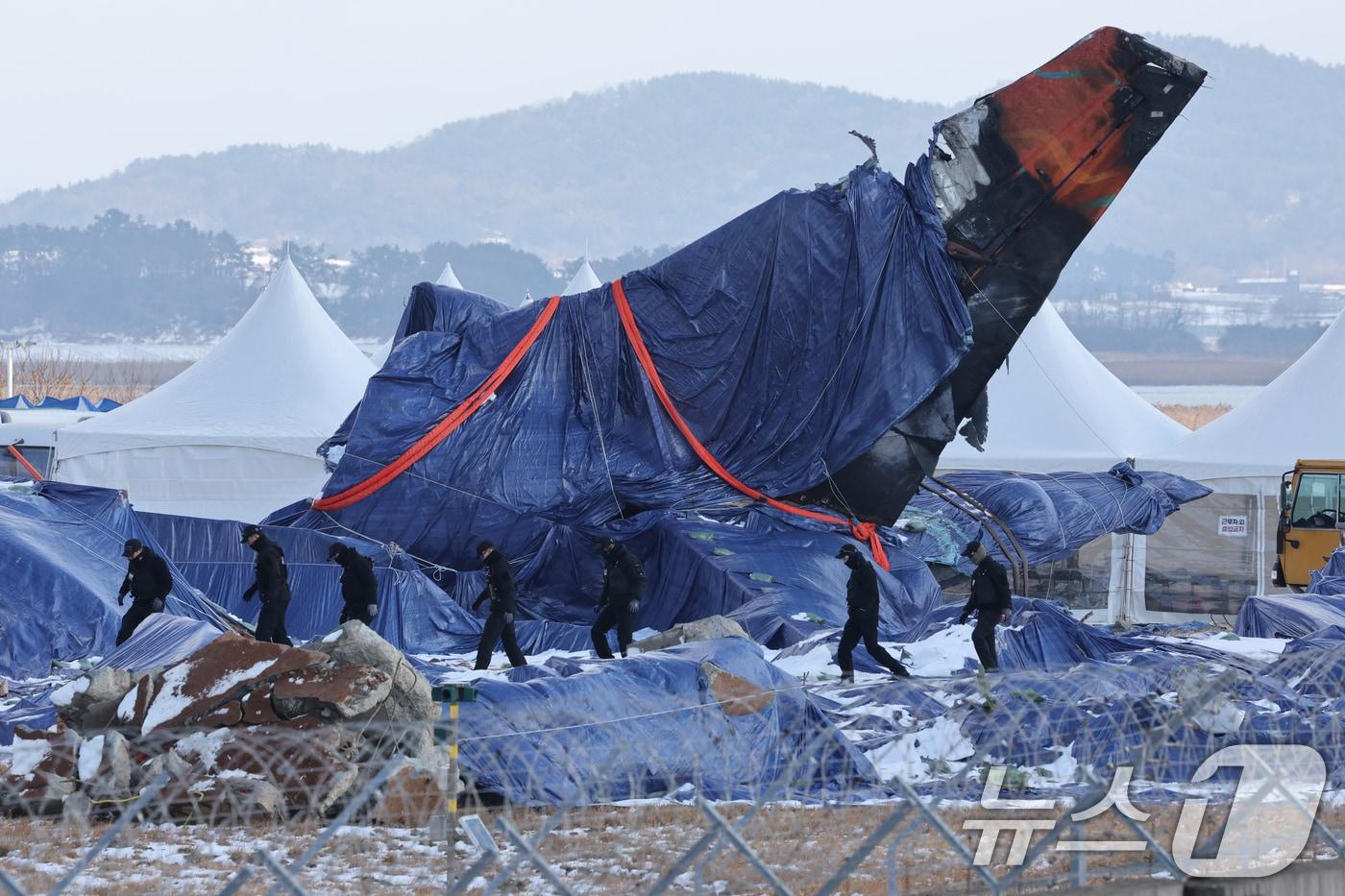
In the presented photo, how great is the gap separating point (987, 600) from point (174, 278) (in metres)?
156

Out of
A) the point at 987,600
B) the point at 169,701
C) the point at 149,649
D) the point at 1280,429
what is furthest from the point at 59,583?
the point at 1280,429

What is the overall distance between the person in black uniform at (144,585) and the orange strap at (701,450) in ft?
18.5

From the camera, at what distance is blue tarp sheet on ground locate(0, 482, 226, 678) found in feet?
46.7

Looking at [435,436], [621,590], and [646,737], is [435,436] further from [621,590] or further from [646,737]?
[646,737]

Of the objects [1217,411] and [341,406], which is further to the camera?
[1217,411]

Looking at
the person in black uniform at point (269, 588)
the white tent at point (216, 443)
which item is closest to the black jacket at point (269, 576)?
the person in black uniform at point (269, 588)

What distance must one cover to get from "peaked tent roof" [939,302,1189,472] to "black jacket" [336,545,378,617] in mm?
9789

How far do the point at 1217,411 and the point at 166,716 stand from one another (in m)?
80.4

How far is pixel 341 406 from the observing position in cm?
2462

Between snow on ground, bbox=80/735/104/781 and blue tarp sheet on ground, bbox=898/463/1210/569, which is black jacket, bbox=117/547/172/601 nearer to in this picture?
snow on ground, bbox=80/735/104/781

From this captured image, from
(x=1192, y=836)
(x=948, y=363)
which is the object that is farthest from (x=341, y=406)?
(x=1192, y=836)

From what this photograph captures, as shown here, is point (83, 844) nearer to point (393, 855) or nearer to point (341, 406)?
point (393, 855)

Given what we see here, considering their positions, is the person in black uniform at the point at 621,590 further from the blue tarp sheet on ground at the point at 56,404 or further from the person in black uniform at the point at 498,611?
the blue tarp sheet on ground at the point at 56,404

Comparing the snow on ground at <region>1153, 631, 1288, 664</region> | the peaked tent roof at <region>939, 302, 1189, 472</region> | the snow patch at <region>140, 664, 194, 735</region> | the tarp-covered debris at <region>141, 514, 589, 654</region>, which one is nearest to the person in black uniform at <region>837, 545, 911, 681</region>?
the snow on ground at <region>1153, 631, 1288, 664</region>
